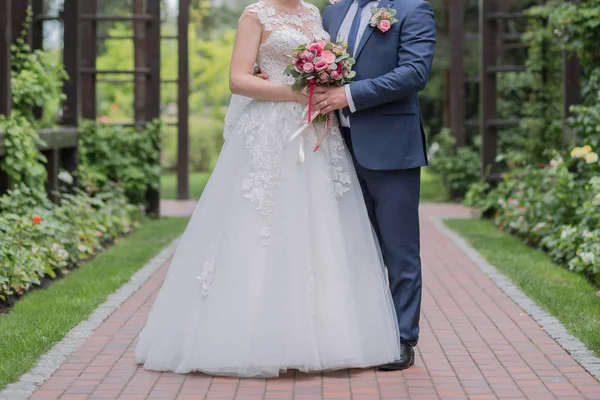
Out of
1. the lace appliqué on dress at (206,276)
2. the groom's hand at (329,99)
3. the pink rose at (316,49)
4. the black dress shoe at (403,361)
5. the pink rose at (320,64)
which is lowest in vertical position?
the black dress shoe at (403,361)

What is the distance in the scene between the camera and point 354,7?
5.57 m

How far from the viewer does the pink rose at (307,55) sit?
17.2ft

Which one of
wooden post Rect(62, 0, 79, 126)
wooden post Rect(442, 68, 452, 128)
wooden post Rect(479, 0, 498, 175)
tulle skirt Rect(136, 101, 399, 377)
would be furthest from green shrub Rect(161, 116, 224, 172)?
tulle skirt Rect(136, 101, 399, 377)

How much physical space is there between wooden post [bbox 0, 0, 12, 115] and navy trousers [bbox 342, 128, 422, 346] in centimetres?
409

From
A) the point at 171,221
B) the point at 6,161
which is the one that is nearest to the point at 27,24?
the point at 6,161

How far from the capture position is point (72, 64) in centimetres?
1156

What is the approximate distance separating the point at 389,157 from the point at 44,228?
12.6 ft

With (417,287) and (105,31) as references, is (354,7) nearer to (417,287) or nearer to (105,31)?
(417,287)

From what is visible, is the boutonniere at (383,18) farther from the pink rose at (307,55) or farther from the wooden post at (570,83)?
the wooden post at (570,83)

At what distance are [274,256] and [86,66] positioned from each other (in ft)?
30.6

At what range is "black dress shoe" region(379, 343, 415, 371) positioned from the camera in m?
5.40

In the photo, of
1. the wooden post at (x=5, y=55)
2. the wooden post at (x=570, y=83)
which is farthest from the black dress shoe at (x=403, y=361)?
the wooden post at (x=570, y=83)

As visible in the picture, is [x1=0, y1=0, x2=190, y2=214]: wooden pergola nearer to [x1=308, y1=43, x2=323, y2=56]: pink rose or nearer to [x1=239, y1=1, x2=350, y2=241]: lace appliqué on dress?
[x1=239, y1=1, x2=350, y2=241]: lace appliqué on dress

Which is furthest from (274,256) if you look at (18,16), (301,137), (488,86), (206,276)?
(488,86)
